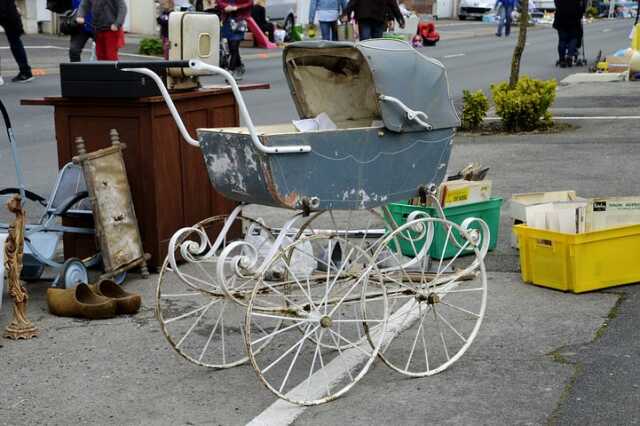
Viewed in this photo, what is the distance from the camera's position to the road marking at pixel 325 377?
491 centimetres

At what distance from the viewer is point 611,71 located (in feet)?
75.7

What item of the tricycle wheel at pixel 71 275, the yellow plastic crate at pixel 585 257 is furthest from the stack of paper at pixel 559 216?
the tricycle wheel at pixel 71 275

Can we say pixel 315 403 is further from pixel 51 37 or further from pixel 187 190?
pixel 51 37

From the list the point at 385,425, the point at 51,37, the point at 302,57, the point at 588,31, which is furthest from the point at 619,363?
the point at 588,31

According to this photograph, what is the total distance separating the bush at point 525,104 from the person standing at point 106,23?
6.14 m

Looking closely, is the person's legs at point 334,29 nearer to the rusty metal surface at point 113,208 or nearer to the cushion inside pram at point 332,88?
the rusty metal surface at point 113,208

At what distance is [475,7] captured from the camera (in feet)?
185

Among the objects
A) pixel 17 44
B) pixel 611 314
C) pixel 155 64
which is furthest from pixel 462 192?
pixel 17 44

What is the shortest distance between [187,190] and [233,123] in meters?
0.78

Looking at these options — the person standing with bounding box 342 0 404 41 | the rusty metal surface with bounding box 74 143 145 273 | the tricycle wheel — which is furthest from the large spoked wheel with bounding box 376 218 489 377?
the person standing with bounding box 342 0 404 41

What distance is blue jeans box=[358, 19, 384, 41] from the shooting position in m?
19.8

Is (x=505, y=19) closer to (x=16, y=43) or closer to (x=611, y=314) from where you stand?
(x=16, y=43)

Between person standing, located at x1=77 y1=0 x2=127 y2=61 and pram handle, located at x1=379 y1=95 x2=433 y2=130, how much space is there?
12.4 metres

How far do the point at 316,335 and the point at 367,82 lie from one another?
1.39 m
